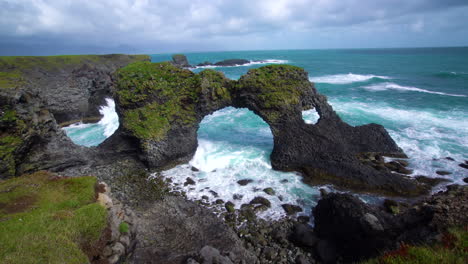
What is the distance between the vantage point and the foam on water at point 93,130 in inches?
1166

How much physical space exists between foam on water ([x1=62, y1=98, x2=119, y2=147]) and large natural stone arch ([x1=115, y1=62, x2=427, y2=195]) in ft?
35.3

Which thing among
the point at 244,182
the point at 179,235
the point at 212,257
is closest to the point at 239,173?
the point at 244,182

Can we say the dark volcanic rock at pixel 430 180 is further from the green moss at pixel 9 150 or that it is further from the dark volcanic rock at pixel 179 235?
the green moss at pixel 9 150

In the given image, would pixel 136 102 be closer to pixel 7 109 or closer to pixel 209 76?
pixel 209 76

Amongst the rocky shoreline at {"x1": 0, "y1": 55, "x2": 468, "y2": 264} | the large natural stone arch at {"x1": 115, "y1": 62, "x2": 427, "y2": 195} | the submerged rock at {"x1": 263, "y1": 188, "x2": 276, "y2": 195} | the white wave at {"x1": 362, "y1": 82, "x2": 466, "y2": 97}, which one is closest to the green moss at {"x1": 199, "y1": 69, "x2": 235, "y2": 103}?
the large natural stone arch at {"x1": 115, "y1": 62, "x2": 427, "y2": 195}

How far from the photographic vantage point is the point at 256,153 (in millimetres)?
23516

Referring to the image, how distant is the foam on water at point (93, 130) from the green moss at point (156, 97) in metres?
9.86

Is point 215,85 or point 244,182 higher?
point 215,85

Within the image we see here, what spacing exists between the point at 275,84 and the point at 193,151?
1038 cm

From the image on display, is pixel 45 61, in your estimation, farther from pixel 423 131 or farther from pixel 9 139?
pixel 423 131

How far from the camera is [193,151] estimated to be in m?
23.1

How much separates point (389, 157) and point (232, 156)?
48.0 feet

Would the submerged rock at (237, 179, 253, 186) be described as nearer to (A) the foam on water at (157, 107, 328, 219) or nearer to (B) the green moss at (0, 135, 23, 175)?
(A) the foam on water at (157, 107, 328, 219)

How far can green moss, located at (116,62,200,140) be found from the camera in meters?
21.5
